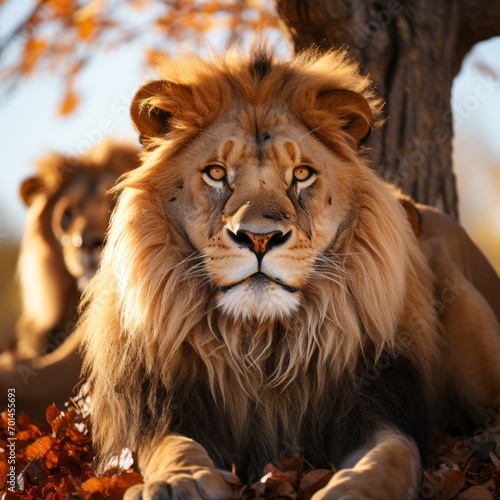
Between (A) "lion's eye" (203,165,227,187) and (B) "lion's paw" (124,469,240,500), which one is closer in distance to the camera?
(B) "lion's paw" (124,469,240,500)

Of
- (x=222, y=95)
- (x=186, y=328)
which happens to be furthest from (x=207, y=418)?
(x=222, y=95)

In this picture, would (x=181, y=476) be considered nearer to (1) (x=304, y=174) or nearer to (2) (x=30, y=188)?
(1) (x=304, y=174)

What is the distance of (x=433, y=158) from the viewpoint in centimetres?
548

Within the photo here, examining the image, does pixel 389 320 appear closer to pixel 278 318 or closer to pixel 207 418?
pixel 278 318

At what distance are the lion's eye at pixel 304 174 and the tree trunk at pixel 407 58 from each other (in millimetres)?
1945

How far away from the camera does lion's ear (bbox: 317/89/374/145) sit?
350 centimetres

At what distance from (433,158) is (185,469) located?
3359 mm

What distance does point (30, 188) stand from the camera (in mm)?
6461

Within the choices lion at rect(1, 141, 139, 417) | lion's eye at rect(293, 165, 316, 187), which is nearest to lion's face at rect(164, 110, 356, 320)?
lion's eye at rect(293, 165, 316, 187)

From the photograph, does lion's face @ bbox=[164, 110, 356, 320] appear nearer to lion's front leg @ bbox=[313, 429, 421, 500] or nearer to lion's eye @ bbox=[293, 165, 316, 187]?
lion's eye @ bbox=[293, 165, 316, 187]

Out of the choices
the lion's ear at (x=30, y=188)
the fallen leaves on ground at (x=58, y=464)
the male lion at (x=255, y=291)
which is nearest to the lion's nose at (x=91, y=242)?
the lion's ear at (x=30, y=188)

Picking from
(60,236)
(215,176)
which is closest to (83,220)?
(60,236)

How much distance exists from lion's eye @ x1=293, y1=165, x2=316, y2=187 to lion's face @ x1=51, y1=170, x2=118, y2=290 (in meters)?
2.45

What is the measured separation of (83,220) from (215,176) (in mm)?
2639
